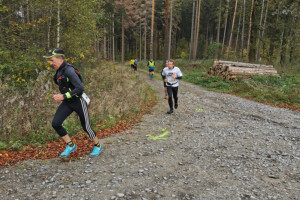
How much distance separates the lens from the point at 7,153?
4875 mm

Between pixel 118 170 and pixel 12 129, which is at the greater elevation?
pixel 12 129

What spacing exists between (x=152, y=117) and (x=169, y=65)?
239 centimetres

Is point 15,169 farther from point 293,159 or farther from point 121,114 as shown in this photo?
point 293,159

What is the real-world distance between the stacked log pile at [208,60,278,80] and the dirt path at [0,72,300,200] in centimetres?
1008

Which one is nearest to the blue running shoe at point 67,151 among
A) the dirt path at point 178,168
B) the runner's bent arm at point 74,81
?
the dirt path at point 178,168

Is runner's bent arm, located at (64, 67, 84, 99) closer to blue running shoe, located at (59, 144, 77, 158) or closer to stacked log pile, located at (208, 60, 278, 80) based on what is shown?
blue running shoe, located at (59, 144, 77, 158)

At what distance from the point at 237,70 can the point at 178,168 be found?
49.0ft

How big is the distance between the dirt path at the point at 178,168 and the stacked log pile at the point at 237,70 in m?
10.1

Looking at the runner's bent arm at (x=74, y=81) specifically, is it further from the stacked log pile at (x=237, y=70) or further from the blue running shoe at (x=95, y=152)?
the stacked log pile at (x=237, y=70)

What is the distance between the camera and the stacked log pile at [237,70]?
17.0m

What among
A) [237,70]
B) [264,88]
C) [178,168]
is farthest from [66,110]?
→ [237,70]

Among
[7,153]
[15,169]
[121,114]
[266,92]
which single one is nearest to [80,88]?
[15,169]

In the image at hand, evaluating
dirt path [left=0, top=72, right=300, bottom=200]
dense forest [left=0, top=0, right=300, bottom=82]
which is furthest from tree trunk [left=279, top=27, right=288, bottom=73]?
dirt path [left=0, top=72, right=300, bottom=200]

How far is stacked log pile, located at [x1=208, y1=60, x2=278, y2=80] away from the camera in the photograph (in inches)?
670
